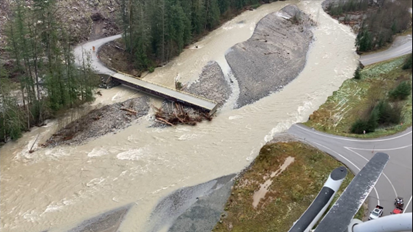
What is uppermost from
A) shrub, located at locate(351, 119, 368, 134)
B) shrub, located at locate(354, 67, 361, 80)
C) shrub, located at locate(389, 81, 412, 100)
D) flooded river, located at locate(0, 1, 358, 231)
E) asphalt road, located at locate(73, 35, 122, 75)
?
shrub, located at locate(389, 81, 412, 100)

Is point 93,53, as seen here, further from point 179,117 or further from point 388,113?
point 388,113

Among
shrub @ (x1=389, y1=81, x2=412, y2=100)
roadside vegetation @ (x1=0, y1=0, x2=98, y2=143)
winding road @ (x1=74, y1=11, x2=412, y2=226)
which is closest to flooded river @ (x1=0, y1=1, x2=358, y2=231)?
roadside vegetation @ (x1=0, y1=0, x2=98, y2=143)

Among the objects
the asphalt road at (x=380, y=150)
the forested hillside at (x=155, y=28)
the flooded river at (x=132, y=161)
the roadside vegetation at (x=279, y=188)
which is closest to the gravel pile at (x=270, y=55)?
the flooded river at (x=132, y=161)

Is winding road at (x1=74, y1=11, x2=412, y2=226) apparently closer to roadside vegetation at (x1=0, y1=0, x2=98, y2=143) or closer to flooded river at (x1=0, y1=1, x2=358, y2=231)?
flooded river at (x1=0, y1=1, x2=358, y2=231)

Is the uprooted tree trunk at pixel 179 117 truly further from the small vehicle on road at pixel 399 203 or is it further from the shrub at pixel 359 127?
the small vehicle on road at pixel 399 203

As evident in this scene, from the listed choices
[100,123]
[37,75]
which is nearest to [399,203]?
[100,123]

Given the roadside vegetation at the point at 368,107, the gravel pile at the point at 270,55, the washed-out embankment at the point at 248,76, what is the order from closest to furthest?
1. the washed-out embankment at the point at 248,76
2. the roadside vegetation at the point at 368,107
3. the gravel pile at the point at 270,55

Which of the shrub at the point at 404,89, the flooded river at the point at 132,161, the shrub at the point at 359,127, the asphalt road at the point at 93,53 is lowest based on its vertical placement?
the flooded river at the point at 132,161
